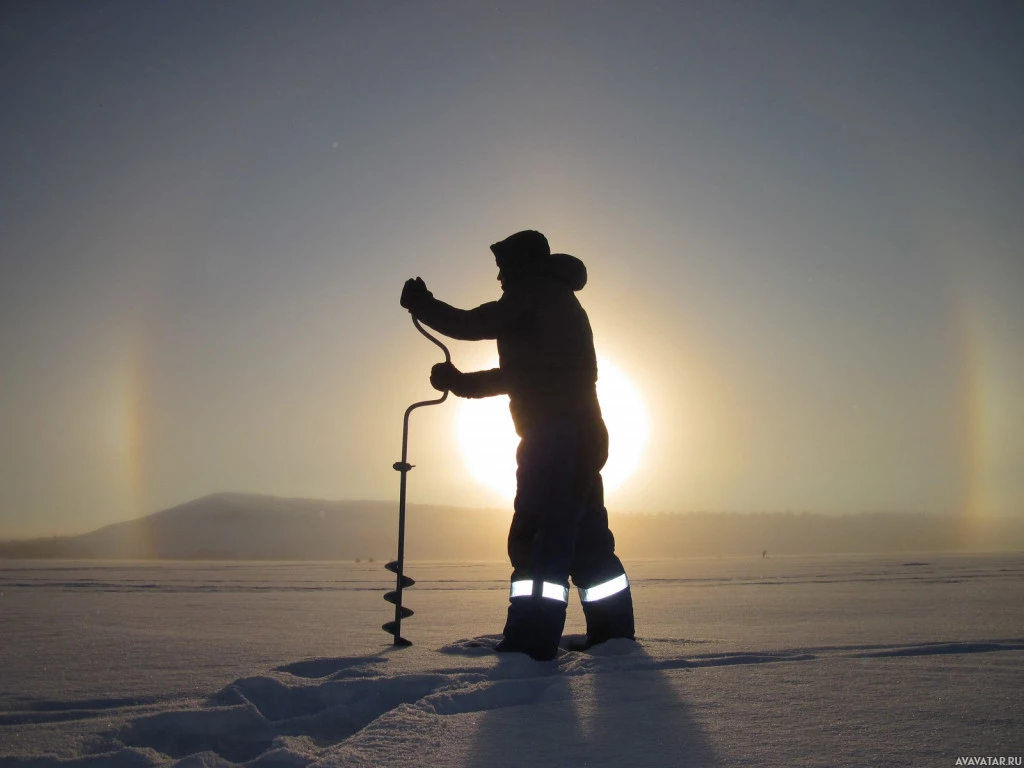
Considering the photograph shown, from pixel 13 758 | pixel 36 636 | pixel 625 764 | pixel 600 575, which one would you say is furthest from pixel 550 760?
pixel 36 636

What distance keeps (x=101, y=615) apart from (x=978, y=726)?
5.15 metres

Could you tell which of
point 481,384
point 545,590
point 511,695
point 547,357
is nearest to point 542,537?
point 545,590

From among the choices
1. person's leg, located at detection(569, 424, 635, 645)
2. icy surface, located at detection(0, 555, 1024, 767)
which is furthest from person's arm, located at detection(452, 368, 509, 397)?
icy surface, located at detection(0, 555, 1024, 767)

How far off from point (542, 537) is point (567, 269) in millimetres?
1511

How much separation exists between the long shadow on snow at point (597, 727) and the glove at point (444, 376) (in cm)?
197

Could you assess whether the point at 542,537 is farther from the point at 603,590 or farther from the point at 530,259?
the point at 530,259

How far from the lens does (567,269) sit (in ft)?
12.8

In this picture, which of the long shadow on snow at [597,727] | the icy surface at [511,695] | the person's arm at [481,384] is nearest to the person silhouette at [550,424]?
the person's arm at [481,384]

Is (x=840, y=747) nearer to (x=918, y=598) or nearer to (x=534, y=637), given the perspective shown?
(x=534, y=637)

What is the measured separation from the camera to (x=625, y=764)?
1.40 m

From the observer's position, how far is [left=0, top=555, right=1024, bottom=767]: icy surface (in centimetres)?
153

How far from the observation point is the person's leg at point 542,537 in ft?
9.92

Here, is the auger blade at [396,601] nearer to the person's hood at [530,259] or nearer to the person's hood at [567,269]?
the person's hood at [530,259]

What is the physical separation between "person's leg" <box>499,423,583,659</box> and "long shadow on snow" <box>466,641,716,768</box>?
0.56m
